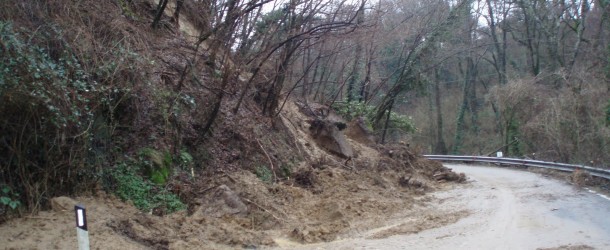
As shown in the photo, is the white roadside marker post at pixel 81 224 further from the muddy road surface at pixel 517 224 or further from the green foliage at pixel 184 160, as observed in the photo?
the green foliage at pixel 184 160

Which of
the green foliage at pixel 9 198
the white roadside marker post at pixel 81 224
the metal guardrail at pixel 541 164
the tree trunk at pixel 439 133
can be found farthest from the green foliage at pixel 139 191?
the tree trunk at pixel 439 133

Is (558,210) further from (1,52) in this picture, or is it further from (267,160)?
(1,52)

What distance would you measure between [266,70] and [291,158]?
128 inches

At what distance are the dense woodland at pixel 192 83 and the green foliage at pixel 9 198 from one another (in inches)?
2.1

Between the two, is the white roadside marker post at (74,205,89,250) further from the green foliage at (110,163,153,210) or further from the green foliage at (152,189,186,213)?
the green foliage at (152,189,186,213)

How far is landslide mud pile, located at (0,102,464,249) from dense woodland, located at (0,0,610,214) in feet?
2.57

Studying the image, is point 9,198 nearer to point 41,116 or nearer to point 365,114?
point 41,116

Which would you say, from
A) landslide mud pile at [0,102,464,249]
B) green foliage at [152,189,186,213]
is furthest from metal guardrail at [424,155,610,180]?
green foliage at [152,189,186,213]

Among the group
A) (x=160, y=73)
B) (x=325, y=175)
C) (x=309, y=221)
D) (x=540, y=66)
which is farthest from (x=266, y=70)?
(x=540, y=66)

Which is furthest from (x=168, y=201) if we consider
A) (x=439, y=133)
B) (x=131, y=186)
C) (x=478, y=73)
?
(x=478, y=73)

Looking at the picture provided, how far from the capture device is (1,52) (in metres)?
8.19

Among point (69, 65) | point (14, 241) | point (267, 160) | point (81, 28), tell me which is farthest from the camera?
point (267, 160)

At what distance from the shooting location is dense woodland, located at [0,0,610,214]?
28.5 feet

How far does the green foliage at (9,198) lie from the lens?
7.98 meters
